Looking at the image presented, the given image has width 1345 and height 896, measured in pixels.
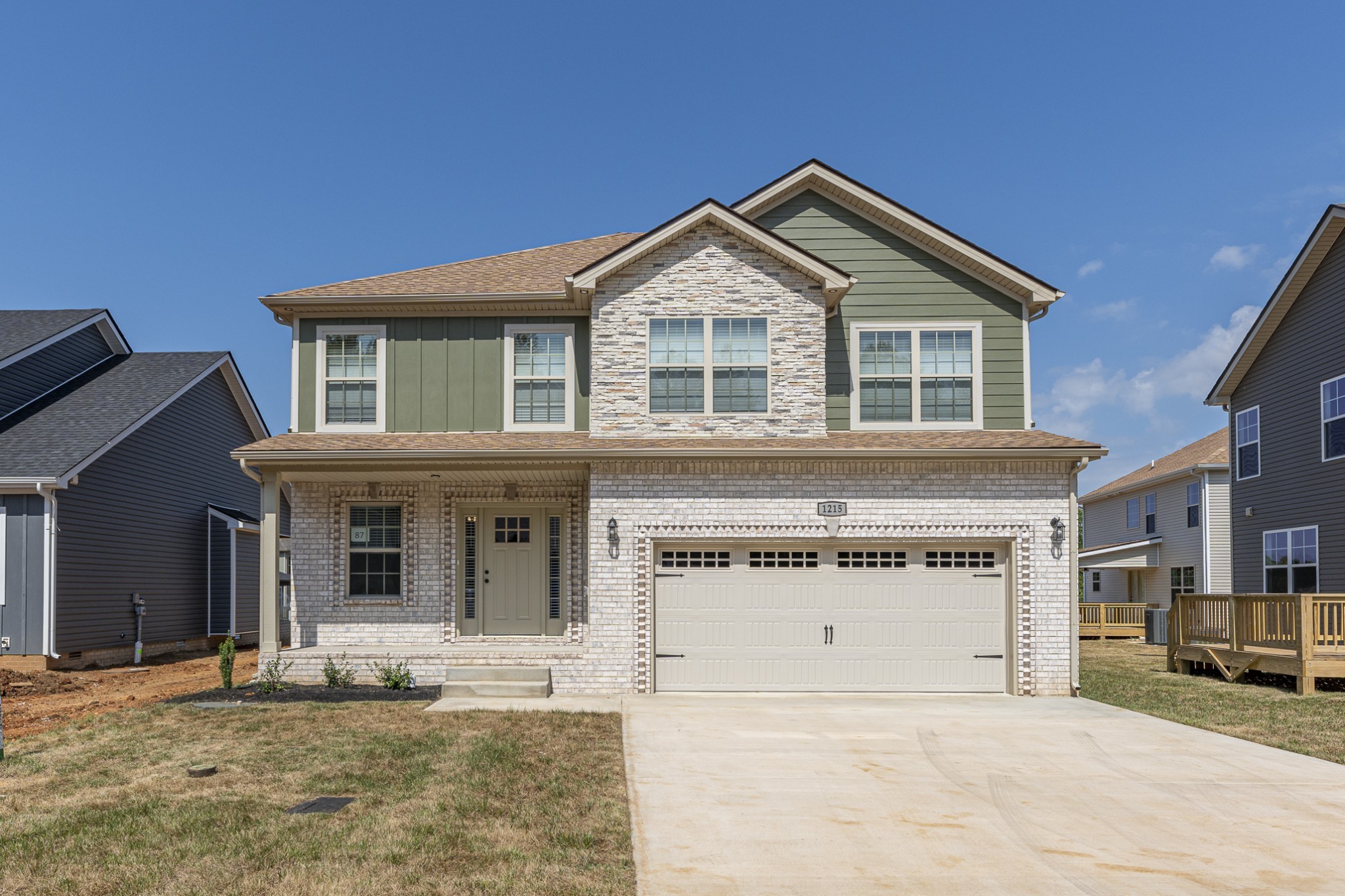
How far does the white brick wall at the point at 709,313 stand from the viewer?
48.3 ft

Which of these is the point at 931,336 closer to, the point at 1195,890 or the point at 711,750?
the point at 711,750

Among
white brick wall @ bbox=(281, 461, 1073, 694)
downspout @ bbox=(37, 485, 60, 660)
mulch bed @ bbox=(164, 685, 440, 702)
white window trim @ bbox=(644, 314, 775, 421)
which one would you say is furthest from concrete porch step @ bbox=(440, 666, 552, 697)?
downspout @ bbox=(37, 485, 60, 660)

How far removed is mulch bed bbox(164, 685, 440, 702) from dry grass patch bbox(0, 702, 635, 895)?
1.55m

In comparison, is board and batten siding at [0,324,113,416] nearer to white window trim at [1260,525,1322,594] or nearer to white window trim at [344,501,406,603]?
white window trim at [344,501,406,603]

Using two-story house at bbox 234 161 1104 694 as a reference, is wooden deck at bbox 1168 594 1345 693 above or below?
below

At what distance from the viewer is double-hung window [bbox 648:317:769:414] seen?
14812mm

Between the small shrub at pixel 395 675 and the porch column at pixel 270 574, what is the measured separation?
155cm

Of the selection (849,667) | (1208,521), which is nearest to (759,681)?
(849,667)

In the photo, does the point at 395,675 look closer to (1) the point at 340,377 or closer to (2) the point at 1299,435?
(1) the point at 340,377

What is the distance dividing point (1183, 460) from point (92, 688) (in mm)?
30575

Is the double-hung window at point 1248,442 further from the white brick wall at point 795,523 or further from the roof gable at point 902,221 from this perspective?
the white brick wall at point 795,523

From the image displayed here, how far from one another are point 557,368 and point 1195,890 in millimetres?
11679

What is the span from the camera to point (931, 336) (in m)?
15.6

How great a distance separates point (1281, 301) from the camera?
20297 millimetres
